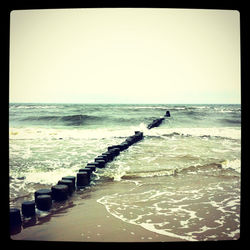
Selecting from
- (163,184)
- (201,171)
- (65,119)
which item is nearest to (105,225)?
(163,184)

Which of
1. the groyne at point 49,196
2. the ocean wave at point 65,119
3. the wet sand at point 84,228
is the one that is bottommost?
the wet sand at point 84,228

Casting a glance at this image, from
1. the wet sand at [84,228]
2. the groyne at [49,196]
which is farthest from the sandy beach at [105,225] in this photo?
the groyne at [49,196]

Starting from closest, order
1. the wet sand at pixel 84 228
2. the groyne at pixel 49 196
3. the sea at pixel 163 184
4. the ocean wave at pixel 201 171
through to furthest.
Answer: the wet sand at pixel 84 228 → the groyne at pixel 49 196 → the sea at pixel 163 184 → the ocean wave at pixel 201 171

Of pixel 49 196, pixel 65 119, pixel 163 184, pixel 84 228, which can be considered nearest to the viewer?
pixel 84 228

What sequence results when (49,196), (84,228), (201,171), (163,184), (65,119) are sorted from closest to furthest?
(84,228) < (49,196) < (163,184) < (201,171) < (65,119)

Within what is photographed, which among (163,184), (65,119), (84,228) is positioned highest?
(65,119)

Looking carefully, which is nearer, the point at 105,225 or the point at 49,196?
the point at 105,225

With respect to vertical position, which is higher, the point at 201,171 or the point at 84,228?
the point at 201,171

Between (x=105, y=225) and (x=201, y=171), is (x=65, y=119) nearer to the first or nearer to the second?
(x=201, y=171)

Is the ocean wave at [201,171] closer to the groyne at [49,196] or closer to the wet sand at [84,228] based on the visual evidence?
the groyne at [49,196]

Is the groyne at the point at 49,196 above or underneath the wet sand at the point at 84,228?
above

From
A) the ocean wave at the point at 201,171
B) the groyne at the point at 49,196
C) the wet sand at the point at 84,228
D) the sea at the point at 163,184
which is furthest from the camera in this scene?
the ocean wave at the point at 201,171

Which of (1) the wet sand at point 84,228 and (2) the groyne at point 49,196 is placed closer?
(1) the wet sand at point 84,228

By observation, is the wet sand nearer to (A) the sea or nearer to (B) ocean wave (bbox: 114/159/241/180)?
(A) the sea
